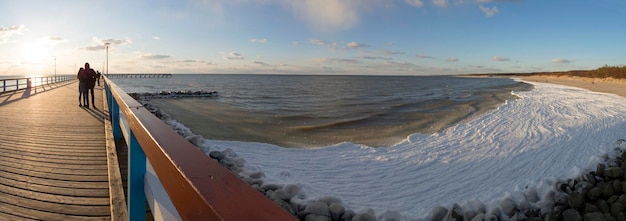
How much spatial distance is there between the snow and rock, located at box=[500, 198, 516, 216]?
0.38ft

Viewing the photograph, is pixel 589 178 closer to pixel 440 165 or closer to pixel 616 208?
pixel 616 208

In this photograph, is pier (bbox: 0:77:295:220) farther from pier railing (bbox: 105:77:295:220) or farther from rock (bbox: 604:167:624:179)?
rock (bbox: 604:167:624:179)

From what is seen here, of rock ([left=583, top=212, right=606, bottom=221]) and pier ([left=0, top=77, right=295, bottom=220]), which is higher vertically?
pier ([left=0, top=77, right=295, bottom=220])

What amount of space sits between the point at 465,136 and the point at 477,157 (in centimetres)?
276

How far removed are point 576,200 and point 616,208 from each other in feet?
1.64

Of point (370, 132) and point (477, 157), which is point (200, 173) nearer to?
point (477, 157)

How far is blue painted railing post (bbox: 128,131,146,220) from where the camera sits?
6.67ft

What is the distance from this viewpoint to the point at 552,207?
565 centimetres

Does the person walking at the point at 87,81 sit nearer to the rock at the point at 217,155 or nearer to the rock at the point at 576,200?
the rock at the point at 217,155

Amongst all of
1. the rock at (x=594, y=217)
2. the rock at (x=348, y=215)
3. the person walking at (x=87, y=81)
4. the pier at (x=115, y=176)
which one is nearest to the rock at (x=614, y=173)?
the rock at (x=594, y=217)

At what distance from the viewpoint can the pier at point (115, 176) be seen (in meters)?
0.91

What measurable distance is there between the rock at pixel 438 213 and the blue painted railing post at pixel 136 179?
4.32 m

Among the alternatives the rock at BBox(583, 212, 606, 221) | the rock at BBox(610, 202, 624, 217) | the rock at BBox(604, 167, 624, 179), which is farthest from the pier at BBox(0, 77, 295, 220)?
the rock at BBox(604, 167, 624, 179)

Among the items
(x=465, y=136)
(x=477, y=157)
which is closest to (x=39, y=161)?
(x=477, y=157)
